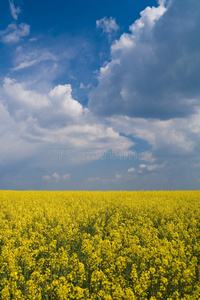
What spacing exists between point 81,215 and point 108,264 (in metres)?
6.86

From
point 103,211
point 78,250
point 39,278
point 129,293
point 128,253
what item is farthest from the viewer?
point 103,211

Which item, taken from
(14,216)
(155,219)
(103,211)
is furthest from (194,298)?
(14,216)

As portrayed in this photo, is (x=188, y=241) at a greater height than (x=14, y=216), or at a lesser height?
lesser

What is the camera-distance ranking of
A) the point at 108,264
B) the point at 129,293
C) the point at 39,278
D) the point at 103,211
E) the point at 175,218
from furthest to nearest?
the point at 103,211 → the point at 175,218 → the point at 108,264 → the point at 39,278 → the point at 129,293

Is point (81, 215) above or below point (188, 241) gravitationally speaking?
above

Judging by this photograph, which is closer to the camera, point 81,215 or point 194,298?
point 194,298

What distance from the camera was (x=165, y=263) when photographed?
744 centimetres

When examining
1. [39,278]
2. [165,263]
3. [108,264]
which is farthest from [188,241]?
[39,278]

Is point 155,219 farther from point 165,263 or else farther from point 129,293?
point 129,293

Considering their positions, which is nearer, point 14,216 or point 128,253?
point 128,253

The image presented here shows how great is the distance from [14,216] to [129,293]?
11.8 meters

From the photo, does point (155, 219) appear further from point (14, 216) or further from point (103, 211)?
point (14, 216)

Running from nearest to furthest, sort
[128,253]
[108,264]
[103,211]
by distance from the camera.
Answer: [108,264], [128,253], [103,211]

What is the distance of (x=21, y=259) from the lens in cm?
863
